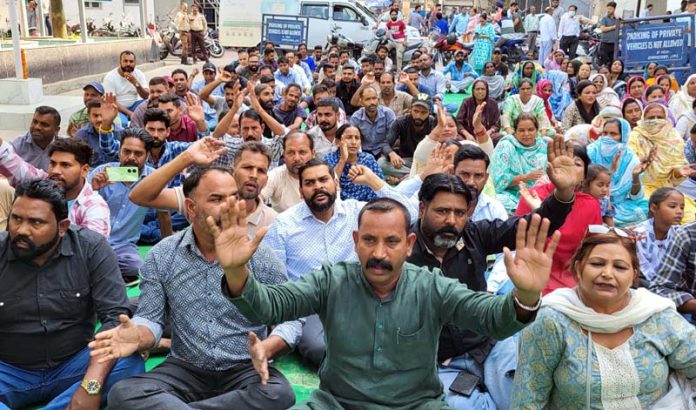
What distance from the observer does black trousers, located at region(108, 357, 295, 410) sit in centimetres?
263

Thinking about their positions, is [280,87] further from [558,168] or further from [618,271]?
[618,271]

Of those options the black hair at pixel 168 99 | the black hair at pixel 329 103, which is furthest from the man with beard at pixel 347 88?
the black hair at pixel 168 99

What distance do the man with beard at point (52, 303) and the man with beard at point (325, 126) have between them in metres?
3.69

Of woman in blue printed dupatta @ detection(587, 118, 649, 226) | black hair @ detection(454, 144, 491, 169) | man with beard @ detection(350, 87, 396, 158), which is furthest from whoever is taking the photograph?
man with beard @ detection(350, 87, 396, 158)

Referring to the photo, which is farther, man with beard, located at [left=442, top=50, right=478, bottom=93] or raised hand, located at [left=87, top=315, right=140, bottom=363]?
man with beard, located at [left=442, top=50, right=478, bottom=93]

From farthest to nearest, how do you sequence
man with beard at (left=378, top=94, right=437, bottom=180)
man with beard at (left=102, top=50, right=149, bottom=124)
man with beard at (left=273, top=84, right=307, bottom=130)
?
1. man with beard at (left=102, top=50, right=149, bottom=124)
2. man with beard at (left=273, top=84, right=307, bottom=130)
3. man with beard at (left=378, top=94, right=437, bottom=180)

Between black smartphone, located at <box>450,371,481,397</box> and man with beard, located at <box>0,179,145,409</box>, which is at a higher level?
man with beard, located at <box>0,179,145,409</box>

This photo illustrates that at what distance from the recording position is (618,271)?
2434 millimetres

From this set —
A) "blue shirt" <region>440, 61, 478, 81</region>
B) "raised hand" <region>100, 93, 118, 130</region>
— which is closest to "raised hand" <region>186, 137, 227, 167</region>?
"raised hand" <region>100, 93, 118, 130</region>

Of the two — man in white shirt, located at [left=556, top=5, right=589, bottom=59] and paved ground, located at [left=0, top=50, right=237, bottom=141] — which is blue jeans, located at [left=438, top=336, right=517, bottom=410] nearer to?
paved ground, located at [left=0, top=50, right=237, bottom=141]

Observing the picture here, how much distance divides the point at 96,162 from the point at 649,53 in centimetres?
877

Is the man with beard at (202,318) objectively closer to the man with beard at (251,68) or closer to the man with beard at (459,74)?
the man with beard at (251,68)

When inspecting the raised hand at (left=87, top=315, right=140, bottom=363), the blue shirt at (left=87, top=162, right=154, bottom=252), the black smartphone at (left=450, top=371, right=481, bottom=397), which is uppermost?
the raised hand at (left=87, top=315, right=140, bottom=363)

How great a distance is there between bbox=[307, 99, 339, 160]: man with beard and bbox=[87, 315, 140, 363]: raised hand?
13.3 feet
